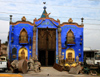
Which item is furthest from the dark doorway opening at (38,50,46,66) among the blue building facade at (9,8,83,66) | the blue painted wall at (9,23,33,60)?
the blue painted wall at (9,23,33,60)

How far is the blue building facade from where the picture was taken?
3166 cm

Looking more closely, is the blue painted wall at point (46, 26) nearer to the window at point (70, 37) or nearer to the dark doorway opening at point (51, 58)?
the window at point (70, 37)

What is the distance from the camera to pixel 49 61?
1278 inches

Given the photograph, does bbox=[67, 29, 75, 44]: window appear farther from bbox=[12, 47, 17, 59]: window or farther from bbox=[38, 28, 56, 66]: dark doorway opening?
bbox=[12, 47, 17, 59]: window

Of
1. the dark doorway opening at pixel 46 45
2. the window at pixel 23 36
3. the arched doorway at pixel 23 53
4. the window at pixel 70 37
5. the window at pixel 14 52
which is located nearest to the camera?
the window at pixel 14 52

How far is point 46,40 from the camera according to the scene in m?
32.2

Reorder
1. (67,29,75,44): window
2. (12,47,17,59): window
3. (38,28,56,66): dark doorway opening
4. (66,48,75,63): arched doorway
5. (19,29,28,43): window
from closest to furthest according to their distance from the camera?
Result: (12,47,17,59): window
(19,29,28,43): window
(38,28,56,66): dark doorway opening
(66,48,75,63): arched doorway
(67,29,75,44): window

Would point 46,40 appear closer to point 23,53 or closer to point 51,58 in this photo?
point 51,58

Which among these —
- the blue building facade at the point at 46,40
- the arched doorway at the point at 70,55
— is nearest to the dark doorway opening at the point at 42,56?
the blue building facade at the point at 46,40

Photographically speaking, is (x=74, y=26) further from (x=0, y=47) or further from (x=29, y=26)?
(x=0, y=47)

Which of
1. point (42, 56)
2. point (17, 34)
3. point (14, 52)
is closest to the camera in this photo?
point (14, 52)

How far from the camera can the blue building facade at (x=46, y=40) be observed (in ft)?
104

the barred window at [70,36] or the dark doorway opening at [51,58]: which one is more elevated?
the barred window at [70,36]

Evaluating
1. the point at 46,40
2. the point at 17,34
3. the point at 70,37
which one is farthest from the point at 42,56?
the point at 70,37
